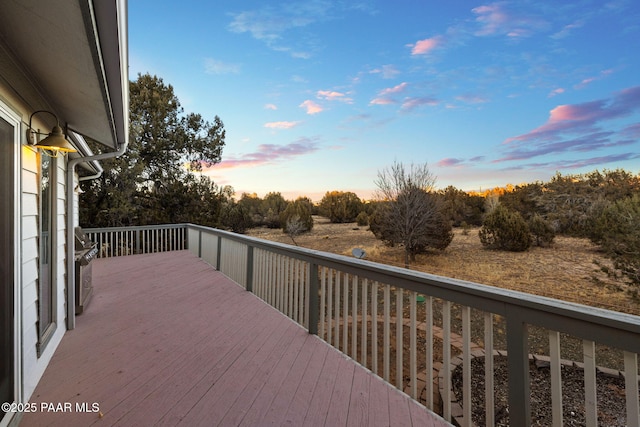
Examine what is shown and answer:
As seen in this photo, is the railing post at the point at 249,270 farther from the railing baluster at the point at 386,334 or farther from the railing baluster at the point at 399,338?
the railing baluster at the point at 399,338

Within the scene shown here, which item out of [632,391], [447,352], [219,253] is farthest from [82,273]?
[632,391]

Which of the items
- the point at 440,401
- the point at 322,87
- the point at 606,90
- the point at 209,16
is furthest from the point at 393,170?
the point at 440,401

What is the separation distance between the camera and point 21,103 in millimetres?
1984

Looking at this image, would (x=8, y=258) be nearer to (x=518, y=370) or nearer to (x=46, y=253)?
(x=46, y=253)

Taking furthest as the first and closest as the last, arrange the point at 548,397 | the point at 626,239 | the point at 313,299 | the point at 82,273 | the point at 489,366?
the point at 626,239
the point at 82,273
the point at 313,299
the point at 548,397
the point at 489,366

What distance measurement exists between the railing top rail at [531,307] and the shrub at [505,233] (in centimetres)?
1202

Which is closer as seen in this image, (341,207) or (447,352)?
(447,352)

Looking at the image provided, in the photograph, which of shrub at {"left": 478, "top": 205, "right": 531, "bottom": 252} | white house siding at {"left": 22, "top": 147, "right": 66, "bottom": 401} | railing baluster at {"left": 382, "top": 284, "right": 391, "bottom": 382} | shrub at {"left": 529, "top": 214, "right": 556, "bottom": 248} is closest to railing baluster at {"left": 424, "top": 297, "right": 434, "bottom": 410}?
railing baluster at {"left": 382, "top": 284, "right": 391, "bottom": 382}

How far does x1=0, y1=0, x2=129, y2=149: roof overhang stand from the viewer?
1196 mm

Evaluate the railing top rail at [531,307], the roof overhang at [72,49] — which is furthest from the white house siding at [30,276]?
the railing top rail at [531,307]

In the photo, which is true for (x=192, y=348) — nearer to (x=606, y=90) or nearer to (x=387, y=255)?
(x=387, y=255)

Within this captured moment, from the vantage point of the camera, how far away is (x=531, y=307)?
1.27 m

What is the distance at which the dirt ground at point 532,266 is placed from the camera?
7.02 meters

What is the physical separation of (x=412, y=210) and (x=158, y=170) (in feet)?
36.5
